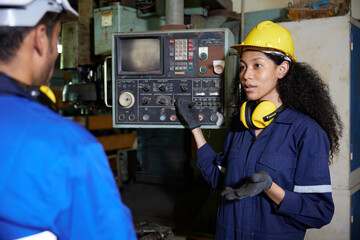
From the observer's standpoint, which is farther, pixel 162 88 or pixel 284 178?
pixel 162 88

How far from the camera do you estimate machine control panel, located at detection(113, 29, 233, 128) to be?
1639mm

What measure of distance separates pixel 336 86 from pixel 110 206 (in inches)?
68.4

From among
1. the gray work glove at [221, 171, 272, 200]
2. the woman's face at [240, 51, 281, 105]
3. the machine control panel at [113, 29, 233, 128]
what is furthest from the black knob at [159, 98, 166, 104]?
the gray work glove at [221, 171, 272, 200]

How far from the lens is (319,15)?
6.95ft

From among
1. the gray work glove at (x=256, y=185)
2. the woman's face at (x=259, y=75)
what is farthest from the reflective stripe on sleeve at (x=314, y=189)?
the woman's face at (x=259, y=75)

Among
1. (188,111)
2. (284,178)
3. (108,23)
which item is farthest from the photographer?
(108,23)

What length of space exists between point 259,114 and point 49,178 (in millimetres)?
971

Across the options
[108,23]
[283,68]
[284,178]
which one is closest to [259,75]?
[283,68]

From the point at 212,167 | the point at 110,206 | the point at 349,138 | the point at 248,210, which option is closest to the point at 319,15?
the point at 349,138

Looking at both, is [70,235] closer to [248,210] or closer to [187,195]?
[248,210]

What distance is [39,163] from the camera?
0.57 metres

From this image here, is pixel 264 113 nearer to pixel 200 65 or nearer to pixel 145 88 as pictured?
pixel 200 65

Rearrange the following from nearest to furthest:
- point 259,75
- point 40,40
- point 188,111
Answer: point 40,40
point 259,75
point 188,111

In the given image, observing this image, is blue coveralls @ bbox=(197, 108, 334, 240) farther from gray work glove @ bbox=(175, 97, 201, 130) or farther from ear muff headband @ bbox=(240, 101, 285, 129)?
gray work glove @ bbox=(175, 97, 201, 130)
